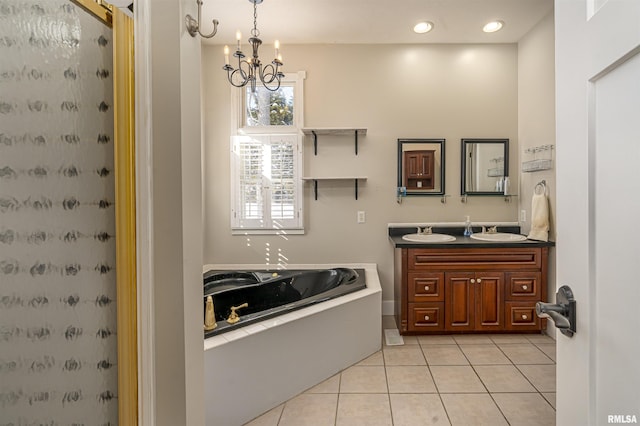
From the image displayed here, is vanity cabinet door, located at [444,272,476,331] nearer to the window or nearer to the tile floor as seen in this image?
the tile floor

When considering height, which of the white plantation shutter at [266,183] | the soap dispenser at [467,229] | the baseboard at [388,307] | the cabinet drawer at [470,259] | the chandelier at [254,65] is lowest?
the baseboard at [388,307]

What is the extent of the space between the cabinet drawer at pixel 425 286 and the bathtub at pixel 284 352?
39 cm

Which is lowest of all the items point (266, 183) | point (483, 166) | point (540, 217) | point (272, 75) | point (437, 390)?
point (437, 390)

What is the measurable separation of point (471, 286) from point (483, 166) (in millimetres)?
1330

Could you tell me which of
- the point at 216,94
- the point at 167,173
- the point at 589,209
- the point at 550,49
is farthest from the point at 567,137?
the point at 216,94

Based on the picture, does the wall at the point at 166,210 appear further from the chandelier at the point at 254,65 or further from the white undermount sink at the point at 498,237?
the white undermount sink at the point at 498,237

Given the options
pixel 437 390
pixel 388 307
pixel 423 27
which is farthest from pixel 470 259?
pixel 423 27

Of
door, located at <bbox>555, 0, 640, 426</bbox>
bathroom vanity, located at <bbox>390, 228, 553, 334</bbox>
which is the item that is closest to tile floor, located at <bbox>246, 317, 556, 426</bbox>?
bathroom vanity, located at <bbox>390, 228, 553, 334</bbox>

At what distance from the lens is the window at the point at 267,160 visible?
336 centimetres

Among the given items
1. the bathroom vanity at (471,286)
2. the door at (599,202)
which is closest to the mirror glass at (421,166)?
the bathroom vanity at (471,286)

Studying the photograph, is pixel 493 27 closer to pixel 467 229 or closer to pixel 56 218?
pixel 467 229

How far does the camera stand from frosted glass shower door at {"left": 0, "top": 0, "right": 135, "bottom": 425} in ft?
2.00

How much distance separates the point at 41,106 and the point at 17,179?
0.16m

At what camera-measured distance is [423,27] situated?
304 cm
